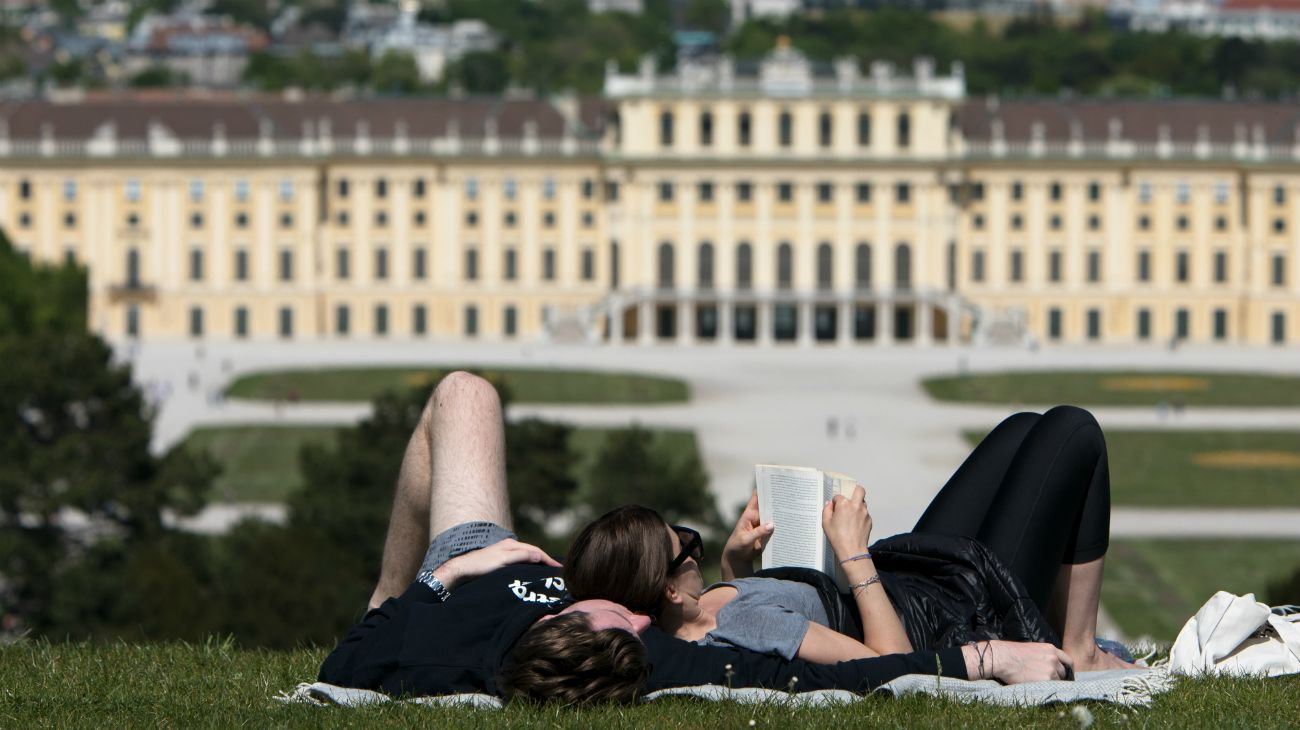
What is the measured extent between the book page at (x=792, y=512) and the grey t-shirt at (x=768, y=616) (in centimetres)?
16

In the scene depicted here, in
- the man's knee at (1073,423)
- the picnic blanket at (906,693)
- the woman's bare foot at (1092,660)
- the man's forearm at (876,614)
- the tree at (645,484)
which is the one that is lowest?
the tree at (645,484)

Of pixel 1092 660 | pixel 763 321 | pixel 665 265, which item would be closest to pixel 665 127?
pixel 665 265

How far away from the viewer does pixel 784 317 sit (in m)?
68.2

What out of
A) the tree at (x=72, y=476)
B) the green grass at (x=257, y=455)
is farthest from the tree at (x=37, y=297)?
the tree at (x=72, y=476)

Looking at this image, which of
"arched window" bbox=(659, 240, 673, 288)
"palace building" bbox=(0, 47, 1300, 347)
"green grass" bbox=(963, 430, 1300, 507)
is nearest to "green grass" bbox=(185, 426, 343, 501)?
"green grass" bbox=(963, 430, 1300, 507)

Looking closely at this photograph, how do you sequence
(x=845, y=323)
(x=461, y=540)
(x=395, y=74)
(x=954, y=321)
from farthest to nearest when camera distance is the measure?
(x=395, y=74) → (x=845, y=323) → (x=954, y=321) → (x=461, y=540)

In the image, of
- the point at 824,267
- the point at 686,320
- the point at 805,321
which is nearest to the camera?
the point at 805,321

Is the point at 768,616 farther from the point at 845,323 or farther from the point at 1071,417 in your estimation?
the point at 845,323

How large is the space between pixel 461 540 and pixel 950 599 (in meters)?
1.65

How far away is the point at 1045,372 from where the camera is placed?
58344 mm

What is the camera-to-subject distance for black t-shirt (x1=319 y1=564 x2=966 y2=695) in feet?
28.2

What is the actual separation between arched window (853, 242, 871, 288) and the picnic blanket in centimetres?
6053

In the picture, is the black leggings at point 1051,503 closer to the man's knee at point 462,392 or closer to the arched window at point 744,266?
the man's knee at point 462,392

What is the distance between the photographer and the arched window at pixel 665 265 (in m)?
69.6
